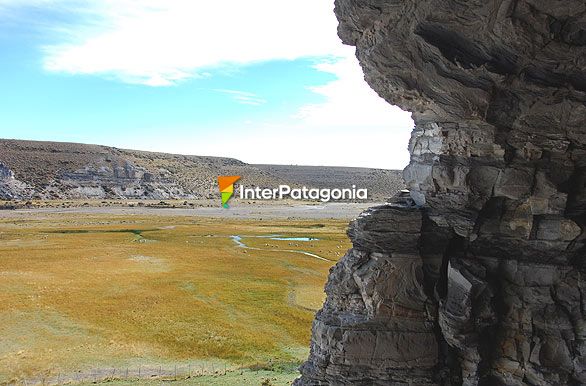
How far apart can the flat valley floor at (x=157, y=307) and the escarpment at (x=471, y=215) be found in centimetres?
1715

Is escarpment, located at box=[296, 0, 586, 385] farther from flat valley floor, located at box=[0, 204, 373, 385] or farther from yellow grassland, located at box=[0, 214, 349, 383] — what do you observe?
yellow grassland, located at box=[0, 214, 349, 383]

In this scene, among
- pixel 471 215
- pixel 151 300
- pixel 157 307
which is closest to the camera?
pixel 471 215

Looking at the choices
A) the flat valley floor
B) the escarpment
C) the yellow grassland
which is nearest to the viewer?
the escarpment

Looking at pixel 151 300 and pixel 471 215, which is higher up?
pixel 471 215

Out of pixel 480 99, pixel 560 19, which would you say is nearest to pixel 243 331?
pixel 480 99

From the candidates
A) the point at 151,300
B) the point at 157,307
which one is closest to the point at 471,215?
the point at 157,307

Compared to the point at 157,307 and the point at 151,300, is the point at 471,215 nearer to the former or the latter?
the point at 157,307

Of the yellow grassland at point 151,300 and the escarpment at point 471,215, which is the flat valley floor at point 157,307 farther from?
the escarpment at point 471,215

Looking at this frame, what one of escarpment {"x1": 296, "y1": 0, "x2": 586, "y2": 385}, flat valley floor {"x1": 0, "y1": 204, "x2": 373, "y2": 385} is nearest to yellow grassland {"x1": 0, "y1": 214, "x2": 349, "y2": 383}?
flat valley floor {"x1": 0, "y1": 204, "x2": 373, "y2": 385}

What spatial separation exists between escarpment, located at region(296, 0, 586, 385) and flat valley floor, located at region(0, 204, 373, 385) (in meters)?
17.2

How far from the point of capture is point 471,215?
64.3ft

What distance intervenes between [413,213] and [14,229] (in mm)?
122771

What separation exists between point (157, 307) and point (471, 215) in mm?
44189

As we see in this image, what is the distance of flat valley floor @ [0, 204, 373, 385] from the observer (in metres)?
40.2
